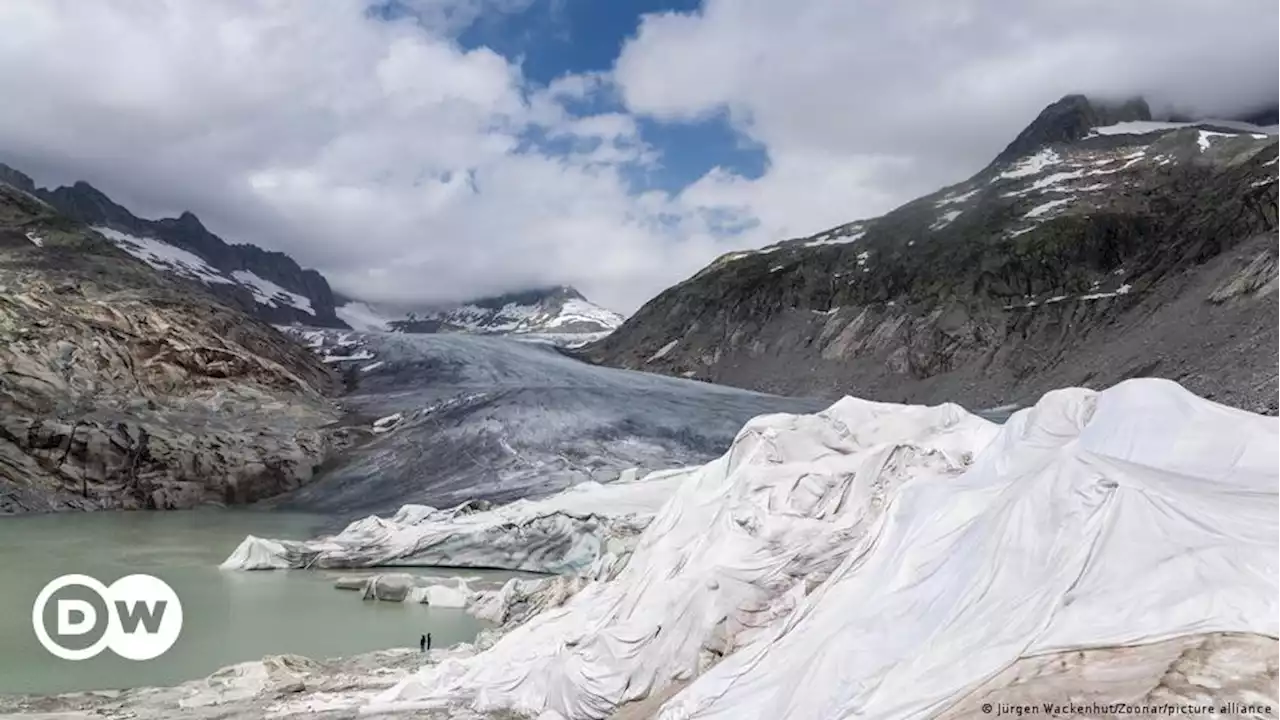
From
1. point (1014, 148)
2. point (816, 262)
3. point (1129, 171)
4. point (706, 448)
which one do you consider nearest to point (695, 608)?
point (706, 448)

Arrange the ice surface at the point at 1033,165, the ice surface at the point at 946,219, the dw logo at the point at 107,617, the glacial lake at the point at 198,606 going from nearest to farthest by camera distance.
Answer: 1. the glacial lake at the point at 198,606
2. the dw logo at the point at 107,617
3. the ice surface at the point at 946,219
4. the ice surface at the point at 1033,165

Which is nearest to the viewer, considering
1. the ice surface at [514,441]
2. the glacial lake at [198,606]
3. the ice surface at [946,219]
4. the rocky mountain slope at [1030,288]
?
the glacial lake at [198,606]

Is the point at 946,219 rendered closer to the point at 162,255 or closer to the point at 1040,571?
the point at 1040,571

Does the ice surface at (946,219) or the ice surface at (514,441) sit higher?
the ice surface at (946,219)

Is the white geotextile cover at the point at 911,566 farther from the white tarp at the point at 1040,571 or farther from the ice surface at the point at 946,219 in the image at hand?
the ice surface at the point at 946,219

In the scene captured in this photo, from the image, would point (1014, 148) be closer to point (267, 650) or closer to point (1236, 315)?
point (1236, 315)

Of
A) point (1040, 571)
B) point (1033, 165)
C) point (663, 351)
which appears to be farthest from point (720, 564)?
point (1033, 165)

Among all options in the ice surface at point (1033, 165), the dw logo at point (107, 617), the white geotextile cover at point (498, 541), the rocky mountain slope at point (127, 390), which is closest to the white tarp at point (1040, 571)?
the dw logo at point (107, 617)

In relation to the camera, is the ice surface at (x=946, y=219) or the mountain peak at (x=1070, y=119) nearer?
the ice surface at (x=946, y=219)
